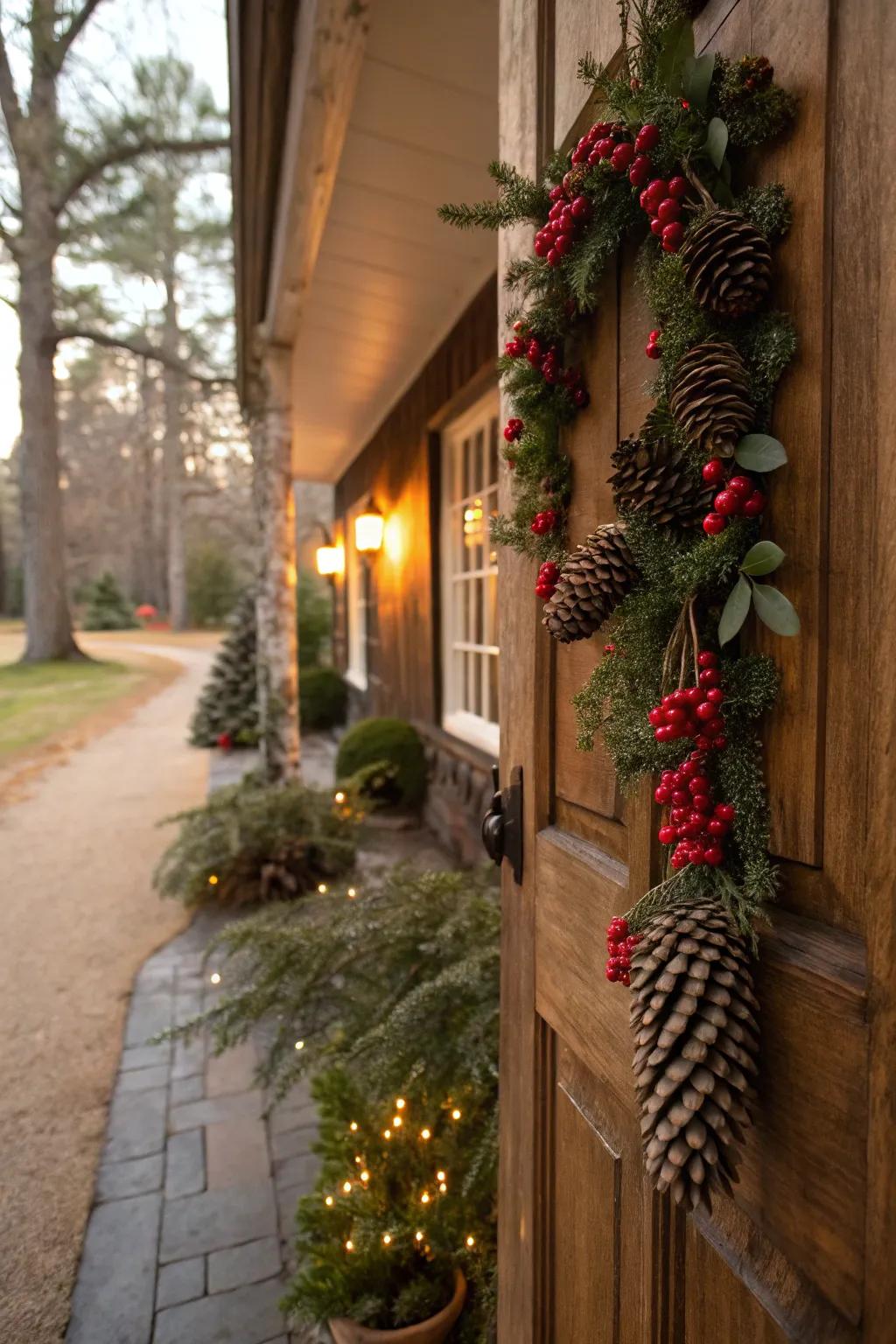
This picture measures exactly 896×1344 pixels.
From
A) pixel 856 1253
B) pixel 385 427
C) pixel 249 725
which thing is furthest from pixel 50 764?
pixel 856 1253

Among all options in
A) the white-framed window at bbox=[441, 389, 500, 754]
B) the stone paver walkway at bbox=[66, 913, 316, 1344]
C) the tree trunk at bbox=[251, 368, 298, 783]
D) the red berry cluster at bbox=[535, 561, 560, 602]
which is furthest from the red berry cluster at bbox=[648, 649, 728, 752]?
the tree trunk at bbox=[251, 368, 298, 783]

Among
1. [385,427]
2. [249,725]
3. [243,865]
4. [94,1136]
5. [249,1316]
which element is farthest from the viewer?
[249,725]

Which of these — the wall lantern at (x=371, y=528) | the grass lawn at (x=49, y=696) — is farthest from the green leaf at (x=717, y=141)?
the grass lawn at (x=49, y=696)

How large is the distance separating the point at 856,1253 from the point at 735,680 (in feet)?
1.32

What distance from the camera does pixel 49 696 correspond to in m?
9.28

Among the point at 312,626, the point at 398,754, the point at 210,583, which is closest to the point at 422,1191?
the point at 398,754

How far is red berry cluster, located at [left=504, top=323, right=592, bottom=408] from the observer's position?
863 millimetres

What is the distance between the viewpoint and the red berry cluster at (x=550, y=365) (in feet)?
2.83

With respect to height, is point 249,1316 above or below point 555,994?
below

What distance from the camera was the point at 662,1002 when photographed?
56 centimetres

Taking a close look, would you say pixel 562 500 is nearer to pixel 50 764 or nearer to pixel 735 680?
pixel 735 680

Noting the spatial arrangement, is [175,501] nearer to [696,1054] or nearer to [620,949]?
[620,949]

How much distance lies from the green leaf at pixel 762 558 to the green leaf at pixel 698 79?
37 centimetres

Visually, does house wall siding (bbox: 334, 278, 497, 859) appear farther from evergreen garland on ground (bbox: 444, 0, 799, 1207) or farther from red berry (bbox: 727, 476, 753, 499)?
red berry (bbox: 727, 476, 753, 499)
